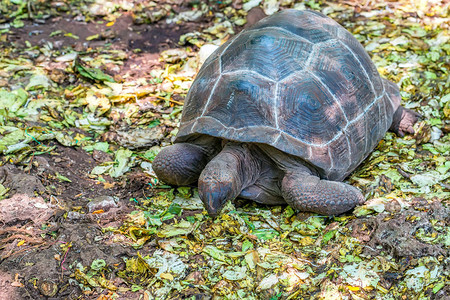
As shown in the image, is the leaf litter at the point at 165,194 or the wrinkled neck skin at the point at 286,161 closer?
the leaf litter at the point at 165,194

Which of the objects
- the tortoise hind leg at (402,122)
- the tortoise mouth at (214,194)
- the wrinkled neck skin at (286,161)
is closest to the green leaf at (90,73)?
the wrinkled neck skin at (286,161)

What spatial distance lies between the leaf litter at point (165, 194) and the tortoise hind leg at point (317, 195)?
119 millimetres

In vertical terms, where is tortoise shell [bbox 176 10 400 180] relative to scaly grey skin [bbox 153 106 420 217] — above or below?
above

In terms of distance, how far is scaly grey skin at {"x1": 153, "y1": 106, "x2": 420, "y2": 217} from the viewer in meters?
3.34

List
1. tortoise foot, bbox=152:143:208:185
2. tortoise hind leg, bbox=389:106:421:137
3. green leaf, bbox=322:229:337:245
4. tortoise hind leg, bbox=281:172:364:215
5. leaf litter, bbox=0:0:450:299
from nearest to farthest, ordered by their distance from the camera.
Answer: leaf litter, bbox=0:0:450:299, green leaf, bbox=322:229:337:245, tortoise hind leg, bbox=281:172:364:215, tortoise foot, bbox=152:143:208:185, tortoise hind leg, bbox=389:106:421:137

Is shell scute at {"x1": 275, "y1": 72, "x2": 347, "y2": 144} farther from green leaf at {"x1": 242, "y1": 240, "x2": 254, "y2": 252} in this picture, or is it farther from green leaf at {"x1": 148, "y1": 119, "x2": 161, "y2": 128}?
green leaf at {"x1": 148, "y1": 119, "x2": 161, "y2": 128}

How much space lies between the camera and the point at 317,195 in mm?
3494

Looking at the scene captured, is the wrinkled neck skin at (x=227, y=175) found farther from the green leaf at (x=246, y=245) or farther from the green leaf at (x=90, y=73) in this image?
the green leaf at (x=90, y=73)

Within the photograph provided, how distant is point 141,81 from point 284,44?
2272mm

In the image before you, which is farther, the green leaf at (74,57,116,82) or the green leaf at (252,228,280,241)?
the green leaf at (74,57,116,82)

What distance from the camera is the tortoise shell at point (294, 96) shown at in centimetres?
354

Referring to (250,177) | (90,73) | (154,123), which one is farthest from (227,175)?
(90,73)

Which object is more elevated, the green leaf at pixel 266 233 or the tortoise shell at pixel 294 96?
the tortoise shell at pixel 294 96

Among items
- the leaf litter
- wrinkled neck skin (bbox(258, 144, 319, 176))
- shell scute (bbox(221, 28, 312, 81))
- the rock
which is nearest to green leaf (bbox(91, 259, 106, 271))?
the leaf litter
